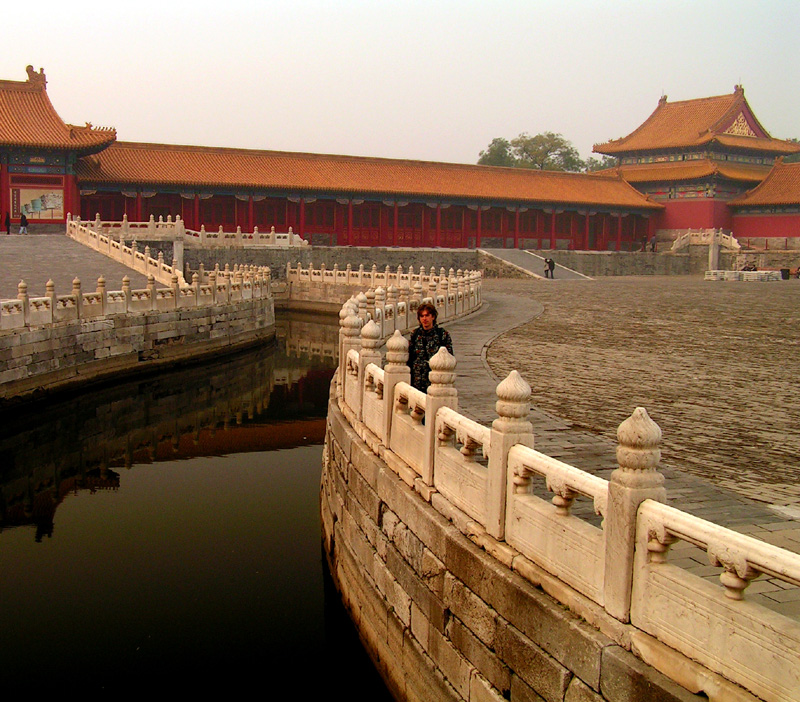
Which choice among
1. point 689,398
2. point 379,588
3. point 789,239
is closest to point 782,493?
point 379,588

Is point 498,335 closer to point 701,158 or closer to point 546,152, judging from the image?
point 701,158

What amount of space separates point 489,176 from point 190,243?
18.8 metres

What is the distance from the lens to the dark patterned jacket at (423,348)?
7344 millimetres

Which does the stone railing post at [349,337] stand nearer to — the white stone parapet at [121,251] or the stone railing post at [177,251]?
the white stone parapet at [121,251]

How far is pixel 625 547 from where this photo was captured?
12.3 ft

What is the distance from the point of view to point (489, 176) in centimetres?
4681

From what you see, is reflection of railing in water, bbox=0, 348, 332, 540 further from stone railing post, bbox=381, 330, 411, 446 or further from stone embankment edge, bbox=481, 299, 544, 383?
stone railing post, bbox=381, 330, 411, 446

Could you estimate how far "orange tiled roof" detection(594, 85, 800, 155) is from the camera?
49.4 meters

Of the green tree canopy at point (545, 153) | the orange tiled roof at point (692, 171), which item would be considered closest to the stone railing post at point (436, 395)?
the orange tiled roof at point (692, 171)

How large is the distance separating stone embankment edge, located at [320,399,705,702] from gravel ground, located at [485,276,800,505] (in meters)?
2.17

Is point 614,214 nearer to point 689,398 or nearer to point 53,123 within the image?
point 53,123

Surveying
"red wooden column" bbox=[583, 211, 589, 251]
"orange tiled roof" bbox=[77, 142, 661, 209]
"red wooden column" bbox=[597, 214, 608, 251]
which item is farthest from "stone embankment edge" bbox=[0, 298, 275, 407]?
"red wooden column" bbox=[597, 214, 608, 251]

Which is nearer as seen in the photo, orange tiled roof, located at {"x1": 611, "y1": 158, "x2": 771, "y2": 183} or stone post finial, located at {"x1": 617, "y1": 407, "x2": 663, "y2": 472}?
stone post finial, located at {"x1": 617, "y1": 407, "x2": 663, "y2": 472}

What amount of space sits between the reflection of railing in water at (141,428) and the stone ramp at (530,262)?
22.7m
